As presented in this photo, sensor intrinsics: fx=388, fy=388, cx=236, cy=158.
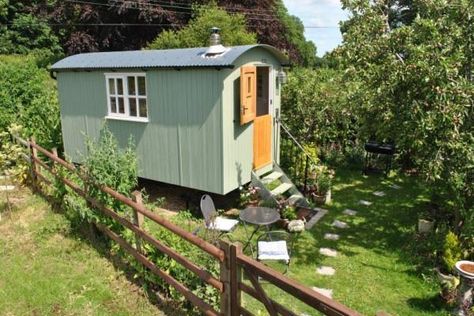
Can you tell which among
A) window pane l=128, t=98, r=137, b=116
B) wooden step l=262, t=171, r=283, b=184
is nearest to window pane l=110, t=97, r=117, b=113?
window pane l=128, t=98, r=137, b=116

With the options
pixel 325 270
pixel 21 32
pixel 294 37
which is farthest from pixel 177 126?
pixel 294 37

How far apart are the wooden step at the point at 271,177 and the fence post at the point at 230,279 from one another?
4.64 m

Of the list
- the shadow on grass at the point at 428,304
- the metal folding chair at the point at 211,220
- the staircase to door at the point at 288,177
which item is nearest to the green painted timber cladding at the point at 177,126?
the staircase to door at the point at 288,177

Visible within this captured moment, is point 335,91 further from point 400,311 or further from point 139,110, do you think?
point 400,311

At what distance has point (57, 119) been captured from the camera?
35.6 feet

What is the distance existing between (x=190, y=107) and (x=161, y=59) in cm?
118

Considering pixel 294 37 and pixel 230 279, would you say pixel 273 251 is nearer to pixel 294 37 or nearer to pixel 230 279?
pixel 230 279

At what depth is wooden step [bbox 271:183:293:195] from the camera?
7668 mm

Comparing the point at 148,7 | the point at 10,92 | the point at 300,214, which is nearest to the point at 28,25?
the point at 148,7

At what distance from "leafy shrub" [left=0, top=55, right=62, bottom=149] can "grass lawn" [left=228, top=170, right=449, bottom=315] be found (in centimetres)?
683

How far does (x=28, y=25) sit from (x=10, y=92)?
18508mm

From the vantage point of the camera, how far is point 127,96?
26.6 feet

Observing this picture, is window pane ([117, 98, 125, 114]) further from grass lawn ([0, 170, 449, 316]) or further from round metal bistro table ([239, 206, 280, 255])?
round metal bistro table ([239, 206, 280, 255])

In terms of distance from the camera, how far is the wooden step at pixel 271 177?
8.14 meters
